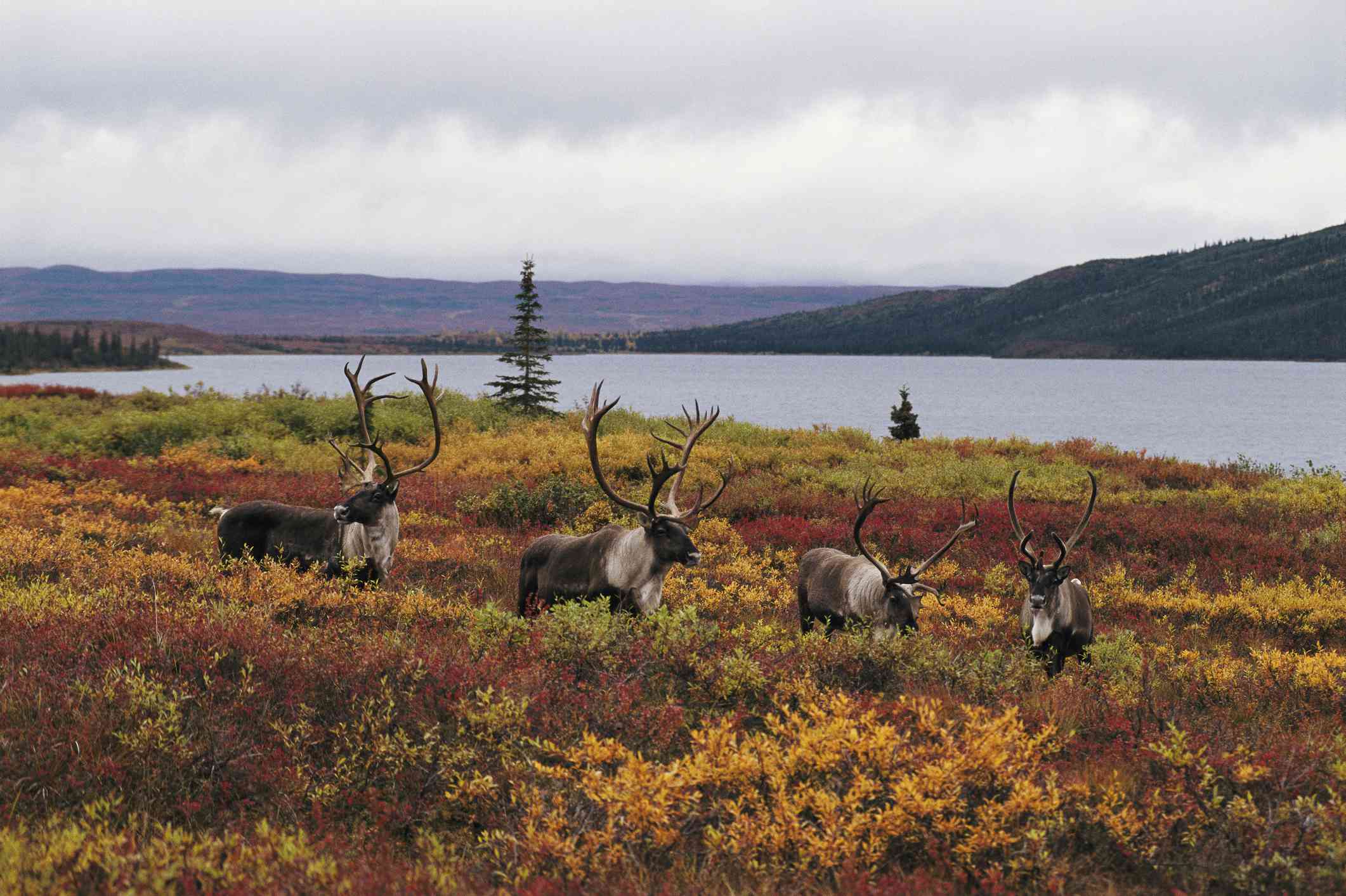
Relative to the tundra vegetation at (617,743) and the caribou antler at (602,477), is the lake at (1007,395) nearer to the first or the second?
the tundra vegetation at (617,743)

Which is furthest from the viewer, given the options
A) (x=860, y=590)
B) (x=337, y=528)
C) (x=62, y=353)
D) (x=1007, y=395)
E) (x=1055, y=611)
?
(x=62, y=353)

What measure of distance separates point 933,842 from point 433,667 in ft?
12.2

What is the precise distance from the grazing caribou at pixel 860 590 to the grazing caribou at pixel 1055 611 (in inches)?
36.1

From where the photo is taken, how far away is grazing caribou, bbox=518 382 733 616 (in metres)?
8.77

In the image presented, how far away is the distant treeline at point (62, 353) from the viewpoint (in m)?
122

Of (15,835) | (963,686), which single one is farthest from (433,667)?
(963,686)

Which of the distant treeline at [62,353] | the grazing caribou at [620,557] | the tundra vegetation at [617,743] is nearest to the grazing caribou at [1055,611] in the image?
the tundra vegetation at [617,743]

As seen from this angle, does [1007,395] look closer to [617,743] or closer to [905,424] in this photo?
[905,424]

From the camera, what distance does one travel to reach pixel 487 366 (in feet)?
618

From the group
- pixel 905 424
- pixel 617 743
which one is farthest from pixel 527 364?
pixel 617 743

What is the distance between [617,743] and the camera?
5.55 m

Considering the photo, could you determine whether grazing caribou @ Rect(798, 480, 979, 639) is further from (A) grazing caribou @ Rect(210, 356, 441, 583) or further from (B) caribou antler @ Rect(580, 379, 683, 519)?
(A) grazing caribou @ Rect(210, 356, 441, 583)

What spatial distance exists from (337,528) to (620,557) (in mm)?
3813

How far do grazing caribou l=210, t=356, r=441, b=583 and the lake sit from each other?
26.9m
